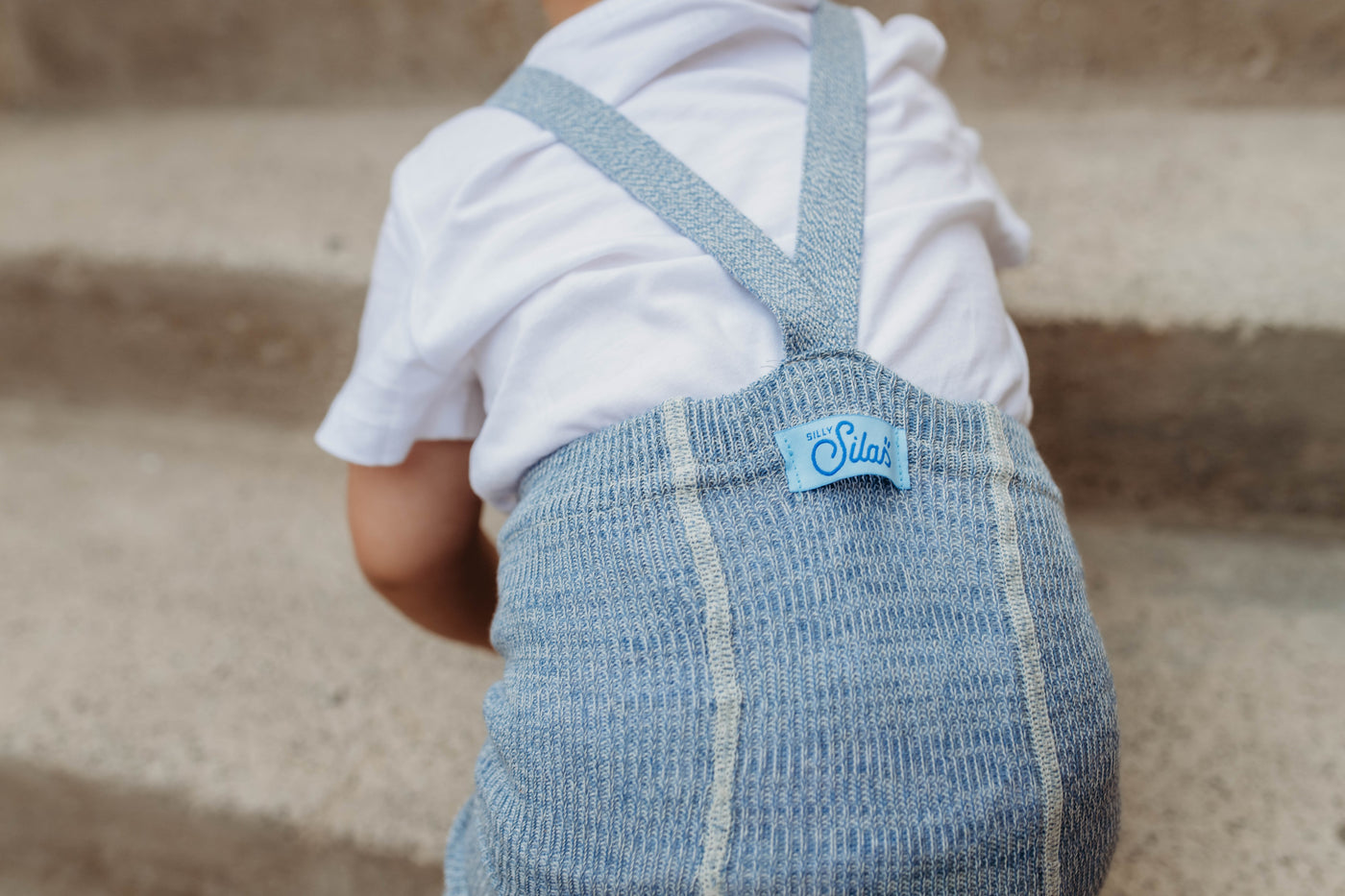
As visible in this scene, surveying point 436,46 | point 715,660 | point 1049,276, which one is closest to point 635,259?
point 715,660

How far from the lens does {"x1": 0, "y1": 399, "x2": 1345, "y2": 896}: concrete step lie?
71 centimetres

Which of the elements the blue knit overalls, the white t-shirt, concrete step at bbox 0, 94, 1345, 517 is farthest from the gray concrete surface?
the blue knit overalls

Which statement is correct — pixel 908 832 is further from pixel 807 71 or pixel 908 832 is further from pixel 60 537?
pixel 60 537

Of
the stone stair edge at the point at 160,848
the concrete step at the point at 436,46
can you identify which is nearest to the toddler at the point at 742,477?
the stone stair edge at the point at 160,848

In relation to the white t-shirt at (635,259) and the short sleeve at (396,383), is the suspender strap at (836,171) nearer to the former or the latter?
the white t-shirt at (635,259)

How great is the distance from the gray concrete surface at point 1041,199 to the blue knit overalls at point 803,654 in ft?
1.56

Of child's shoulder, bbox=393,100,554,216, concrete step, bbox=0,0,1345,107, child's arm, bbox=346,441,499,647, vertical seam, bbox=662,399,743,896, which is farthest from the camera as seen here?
concrete step, bbox=0,0,1345,107

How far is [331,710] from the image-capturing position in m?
0.85

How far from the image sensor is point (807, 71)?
23.1 inches

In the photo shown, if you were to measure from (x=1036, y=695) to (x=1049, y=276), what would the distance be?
577 mm

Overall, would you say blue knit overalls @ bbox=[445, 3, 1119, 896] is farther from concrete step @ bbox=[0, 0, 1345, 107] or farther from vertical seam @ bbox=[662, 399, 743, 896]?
concrete step @ bbox=[0, 0, 1345, 107]

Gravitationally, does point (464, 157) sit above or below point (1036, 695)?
above

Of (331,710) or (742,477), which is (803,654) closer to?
(742,477)

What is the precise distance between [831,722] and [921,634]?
0.06m
